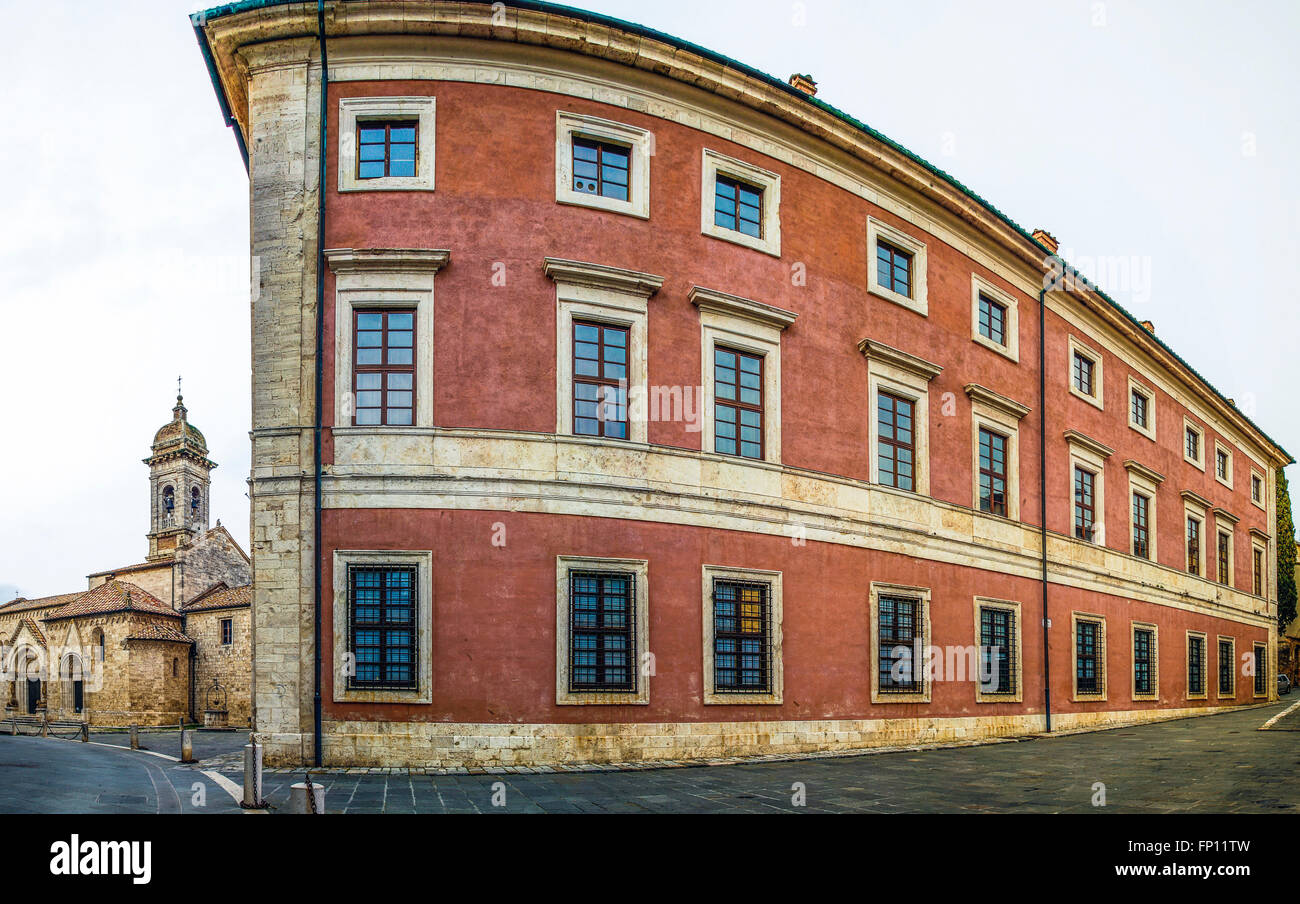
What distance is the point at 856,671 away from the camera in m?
19.5

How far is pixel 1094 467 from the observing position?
28.4 m

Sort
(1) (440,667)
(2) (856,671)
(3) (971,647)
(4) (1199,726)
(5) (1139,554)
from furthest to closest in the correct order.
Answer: (5) (1139,554) < (4) (1199,726) < (3) (971,647) < (2) (856,671) < (1) (440,667)

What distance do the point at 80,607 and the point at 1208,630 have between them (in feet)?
180

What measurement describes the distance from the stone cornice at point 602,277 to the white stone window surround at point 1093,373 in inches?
624

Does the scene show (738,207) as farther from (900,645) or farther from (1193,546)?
(1193,546)

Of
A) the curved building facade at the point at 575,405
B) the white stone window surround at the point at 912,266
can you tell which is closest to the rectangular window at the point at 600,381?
the curved building facade at the point at 575,405

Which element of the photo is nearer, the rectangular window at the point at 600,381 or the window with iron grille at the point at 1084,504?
the rectangular window at the point at 600,381

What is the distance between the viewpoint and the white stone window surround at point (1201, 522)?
3459cm

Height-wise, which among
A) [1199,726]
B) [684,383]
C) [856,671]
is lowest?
[1199,726]

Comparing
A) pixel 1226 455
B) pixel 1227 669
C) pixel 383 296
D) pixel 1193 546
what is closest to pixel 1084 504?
pixel 1193 546

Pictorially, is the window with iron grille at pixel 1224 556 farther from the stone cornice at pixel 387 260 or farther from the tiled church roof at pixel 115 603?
the tiled church roof at pixel 115 603

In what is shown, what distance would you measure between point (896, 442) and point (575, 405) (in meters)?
8.12

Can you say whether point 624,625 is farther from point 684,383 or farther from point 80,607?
point 80,607
